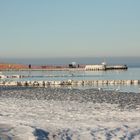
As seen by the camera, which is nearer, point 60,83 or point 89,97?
point 89,97

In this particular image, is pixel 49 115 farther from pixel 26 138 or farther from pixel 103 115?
pixel 26 138

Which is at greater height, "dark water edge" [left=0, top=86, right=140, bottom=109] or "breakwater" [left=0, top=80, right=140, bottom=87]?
"dark water edge" [left=0, top=86, right=140, bottom=109]

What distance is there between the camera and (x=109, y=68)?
19050 cm

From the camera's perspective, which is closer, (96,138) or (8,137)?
(8,137)

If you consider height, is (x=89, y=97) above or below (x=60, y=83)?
above

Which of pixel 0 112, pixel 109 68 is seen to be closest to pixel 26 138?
pixel 0 112

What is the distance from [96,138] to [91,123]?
100 inches

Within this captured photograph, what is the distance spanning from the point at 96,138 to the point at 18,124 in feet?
8.27

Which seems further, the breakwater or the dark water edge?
the breakwater

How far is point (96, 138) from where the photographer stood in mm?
11766

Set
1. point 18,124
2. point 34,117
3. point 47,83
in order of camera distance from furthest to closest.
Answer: point 47,83, point 34,117, point 18,124

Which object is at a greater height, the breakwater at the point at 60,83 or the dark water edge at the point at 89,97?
the dark water edge at the point at 89,97

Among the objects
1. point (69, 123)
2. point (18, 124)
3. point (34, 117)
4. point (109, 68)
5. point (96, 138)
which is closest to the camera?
point (96, 138)

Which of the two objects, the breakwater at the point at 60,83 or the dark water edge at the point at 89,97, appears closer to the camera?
the dark water edge at the point at 89,97
